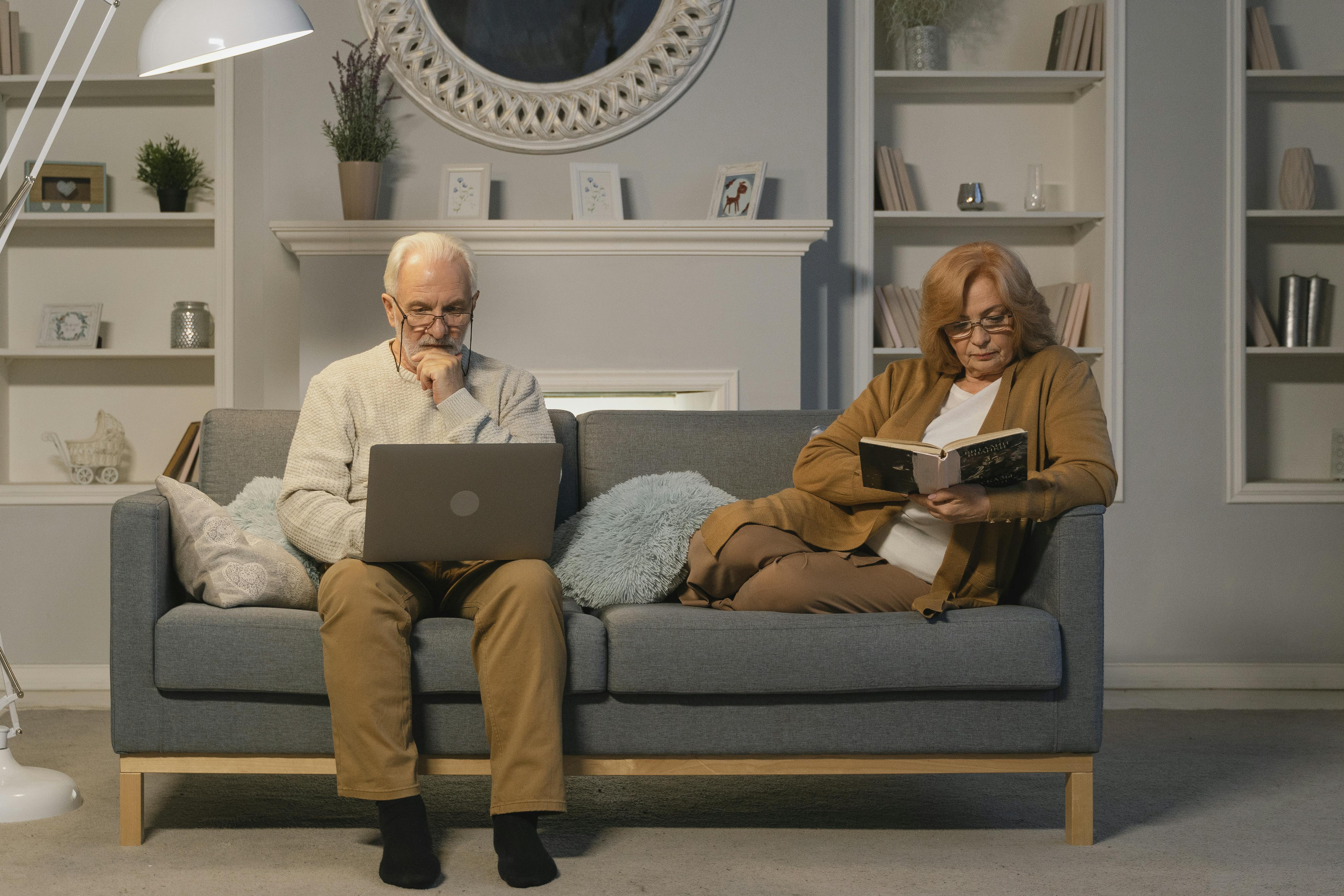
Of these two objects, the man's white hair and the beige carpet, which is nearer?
the beige carpet

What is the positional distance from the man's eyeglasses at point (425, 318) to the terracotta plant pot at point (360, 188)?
1.14m

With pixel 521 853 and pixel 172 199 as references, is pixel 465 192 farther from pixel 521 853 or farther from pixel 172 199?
pixel 521 853

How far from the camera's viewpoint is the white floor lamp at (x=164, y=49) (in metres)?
2.18

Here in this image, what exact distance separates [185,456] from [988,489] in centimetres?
246

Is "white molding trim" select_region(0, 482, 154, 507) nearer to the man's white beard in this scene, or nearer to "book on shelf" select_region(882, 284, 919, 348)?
the man's white beard

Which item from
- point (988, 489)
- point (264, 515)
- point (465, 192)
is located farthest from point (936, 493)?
point (465, 192)

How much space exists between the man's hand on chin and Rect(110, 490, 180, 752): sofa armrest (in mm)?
Answer: 553

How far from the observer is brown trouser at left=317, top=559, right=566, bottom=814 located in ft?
6.08

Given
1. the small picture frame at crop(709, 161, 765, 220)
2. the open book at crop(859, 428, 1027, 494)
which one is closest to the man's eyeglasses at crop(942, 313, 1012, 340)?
the open book at crop(859, 428, 1027, 494)

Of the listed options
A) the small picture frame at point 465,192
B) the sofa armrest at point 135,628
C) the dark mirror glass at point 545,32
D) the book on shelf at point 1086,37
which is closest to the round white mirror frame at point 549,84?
the dark mirror glass at point 545,32

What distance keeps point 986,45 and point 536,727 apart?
9.81 ft

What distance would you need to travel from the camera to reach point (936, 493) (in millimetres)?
1955

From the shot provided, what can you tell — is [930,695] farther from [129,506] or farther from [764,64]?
[764,64]

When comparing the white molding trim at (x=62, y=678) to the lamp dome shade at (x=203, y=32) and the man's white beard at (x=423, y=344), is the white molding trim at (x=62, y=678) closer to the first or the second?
the man's white beard at (x=423, y=344)
